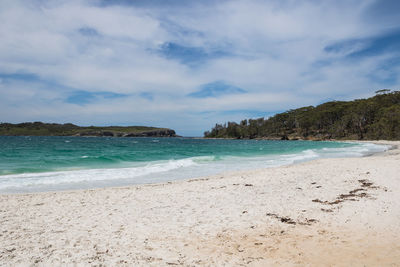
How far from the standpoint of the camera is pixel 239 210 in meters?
8.09

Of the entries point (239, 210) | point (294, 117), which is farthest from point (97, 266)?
point (294, 117)

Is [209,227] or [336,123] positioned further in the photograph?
[336,123]

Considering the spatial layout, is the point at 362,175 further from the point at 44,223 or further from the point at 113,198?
the point at 44,223

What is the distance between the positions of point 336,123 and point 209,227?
127406 mm

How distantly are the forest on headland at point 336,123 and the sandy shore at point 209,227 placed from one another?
8695 cm

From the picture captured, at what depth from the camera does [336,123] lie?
11712cm

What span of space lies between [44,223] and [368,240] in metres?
8.23

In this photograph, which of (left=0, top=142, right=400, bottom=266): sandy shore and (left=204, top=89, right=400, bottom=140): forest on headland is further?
(left=204, top=89, right=400, bottom=140): forest on headland

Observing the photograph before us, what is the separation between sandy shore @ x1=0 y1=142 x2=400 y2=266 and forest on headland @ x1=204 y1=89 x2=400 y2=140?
86.9 meters

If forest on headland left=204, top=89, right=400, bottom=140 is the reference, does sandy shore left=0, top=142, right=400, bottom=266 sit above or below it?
below

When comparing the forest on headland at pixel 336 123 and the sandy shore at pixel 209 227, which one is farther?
the forest on headland at pixel 336 123

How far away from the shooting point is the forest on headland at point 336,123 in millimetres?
87250

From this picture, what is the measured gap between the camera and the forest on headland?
87250 millimetres

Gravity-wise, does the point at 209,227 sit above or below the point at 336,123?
below
